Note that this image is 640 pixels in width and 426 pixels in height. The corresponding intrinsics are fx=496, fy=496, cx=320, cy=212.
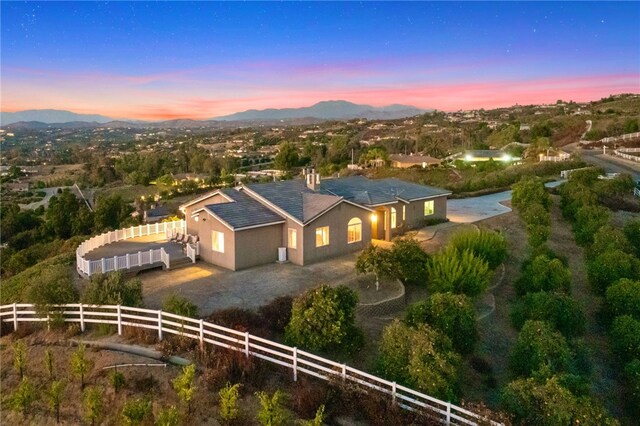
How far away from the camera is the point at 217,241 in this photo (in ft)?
66.5

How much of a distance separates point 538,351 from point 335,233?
10986mm

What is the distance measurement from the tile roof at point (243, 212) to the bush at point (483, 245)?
24.0 ft

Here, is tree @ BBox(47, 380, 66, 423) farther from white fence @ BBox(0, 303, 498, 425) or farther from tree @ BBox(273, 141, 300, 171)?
tree @ BBox(273, 141, 300, 171)

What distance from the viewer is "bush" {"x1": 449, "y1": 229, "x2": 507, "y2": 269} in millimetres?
18953

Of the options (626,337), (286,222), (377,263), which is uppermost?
(286,222)

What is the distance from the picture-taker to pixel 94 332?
13.5 m

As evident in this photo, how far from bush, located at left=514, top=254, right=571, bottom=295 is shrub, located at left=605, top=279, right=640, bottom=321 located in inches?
59.0

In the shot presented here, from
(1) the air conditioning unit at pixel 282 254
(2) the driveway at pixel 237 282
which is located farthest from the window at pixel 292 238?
(2) the driveway at pixel 237 282

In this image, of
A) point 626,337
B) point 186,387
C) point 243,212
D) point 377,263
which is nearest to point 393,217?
point 243,212

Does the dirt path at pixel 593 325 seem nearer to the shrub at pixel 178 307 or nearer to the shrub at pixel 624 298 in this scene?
the shrub at pixel 624 298

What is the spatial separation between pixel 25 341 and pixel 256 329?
20.4ft

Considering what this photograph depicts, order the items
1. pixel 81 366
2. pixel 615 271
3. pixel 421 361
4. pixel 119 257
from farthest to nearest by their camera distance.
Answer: pixel 119 257
pixel 615 271
pixel 81 366
pixel 421 361

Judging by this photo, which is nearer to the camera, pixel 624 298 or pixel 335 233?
pixel 624 298

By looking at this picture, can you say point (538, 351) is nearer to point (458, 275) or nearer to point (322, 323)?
point (458, 275)
